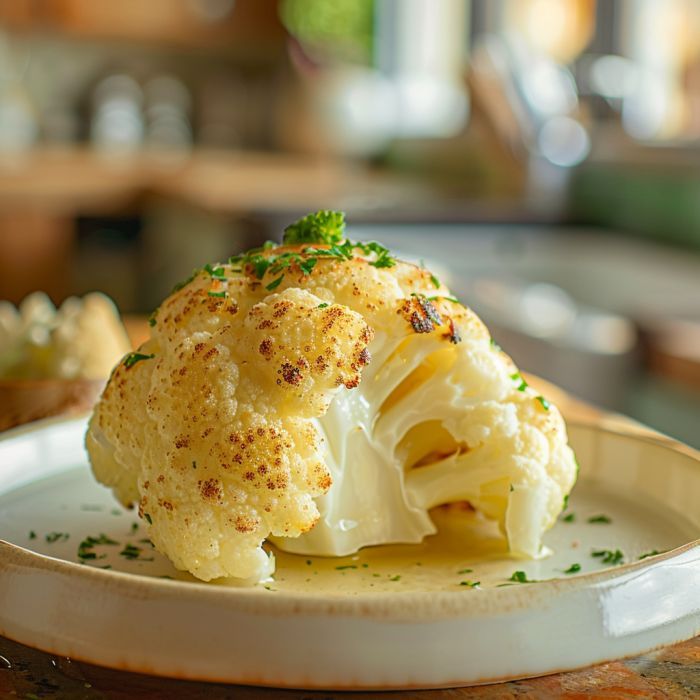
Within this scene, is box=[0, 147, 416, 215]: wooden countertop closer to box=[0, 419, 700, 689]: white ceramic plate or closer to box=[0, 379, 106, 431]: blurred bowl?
box=[0, 379, 106, 431]: blurred bowl

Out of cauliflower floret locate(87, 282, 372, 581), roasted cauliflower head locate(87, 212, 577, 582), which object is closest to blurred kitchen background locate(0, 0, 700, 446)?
roasted cauliflower head locate(87, 212, 577, 582)

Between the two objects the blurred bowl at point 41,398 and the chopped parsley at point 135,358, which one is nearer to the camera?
the chopped parsley at point 135,358

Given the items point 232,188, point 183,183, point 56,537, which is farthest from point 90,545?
point 183,183

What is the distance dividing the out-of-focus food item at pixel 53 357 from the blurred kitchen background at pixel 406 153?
3.73 feet

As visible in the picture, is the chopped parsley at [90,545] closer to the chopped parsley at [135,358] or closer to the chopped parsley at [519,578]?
the chopped parsley at [135,358]

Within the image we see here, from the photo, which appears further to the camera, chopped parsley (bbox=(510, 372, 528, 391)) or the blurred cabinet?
the blurred cabinet

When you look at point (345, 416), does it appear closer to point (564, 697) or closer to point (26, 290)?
point (564, 697)

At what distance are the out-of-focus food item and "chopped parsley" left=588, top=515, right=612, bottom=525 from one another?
378 millimetres

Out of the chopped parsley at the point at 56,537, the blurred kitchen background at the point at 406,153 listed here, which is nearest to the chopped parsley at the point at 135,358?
the chopped parsley at the point at 56,537

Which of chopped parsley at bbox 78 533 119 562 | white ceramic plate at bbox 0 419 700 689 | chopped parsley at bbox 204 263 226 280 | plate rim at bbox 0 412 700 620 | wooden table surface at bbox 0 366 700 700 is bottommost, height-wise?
wooden table surface at bbox 0 366 700 700

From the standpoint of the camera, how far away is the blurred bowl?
81 cm

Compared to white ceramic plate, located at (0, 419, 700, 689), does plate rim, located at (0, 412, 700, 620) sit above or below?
above

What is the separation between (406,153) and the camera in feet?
13.7

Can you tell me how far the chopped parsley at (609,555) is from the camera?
59 cm
